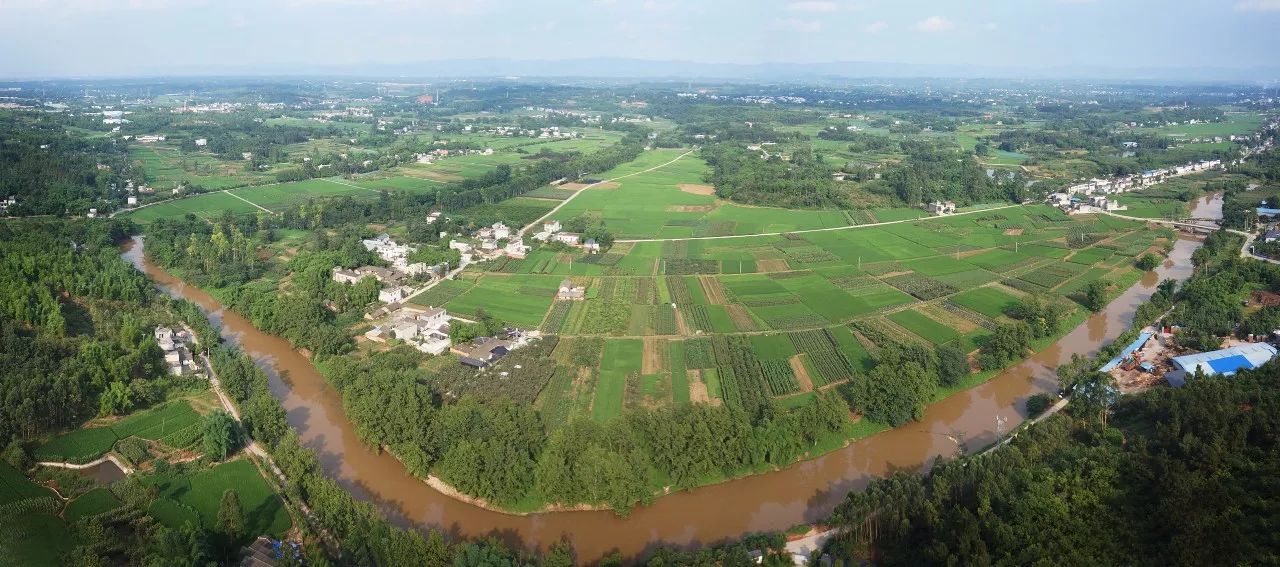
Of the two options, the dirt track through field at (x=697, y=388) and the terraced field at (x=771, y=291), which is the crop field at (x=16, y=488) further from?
the dirt track through field at (x=697, y=388)

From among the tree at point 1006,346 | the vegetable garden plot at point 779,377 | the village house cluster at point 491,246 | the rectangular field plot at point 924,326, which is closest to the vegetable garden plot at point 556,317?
the vegetable garden plot at point 779,377

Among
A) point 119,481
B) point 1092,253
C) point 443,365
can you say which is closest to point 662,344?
point 443,365

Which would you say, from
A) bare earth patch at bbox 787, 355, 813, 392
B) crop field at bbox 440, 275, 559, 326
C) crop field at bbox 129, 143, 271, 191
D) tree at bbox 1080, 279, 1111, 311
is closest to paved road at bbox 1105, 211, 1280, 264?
tree at bbox 1080, 279, 1111, 311

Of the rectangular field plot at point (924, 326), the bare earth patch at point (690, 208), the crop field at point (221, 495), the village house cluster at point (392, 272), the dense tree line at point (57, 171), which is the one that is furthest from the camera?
the bare earth patch at point (690, 208)

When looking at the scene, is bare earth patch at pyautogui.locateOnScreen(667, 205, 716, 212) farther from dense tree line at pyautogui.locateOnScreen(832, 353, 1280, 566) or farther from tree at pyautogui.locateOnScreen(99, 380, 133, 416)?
tree at pyautogui.locateOnScreen(99, 380, 133, 416)

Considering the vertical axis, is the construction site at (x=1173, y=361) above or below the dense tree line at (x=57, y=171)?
below

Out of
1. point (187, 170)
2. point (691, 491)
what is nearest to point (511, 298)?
point (691, 491)
